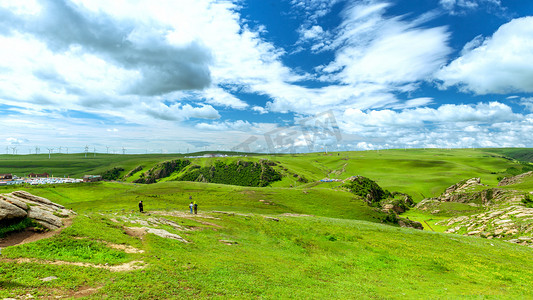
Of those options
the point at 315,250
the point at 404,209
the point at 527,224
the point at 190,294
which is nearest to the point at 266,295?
the point at 190,294

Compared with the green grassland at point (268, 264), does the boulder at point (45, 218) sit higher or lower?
higher

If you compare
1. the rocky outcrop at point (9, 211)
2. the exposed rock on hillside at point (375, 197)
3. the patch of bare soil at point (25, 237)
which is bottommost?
the exposed rock on hillside at point (375, 197)

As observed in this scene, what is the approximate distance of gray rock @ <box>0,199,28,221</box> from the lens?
19.0 meters

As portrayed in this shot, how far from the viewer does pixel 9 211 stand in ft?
63.8

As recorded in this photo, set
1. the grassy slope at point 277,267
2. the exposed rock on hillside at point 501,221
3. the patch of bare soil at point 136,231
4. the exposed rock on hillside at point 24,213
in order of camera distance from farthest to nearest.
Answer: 1. the exposed rock on hillside at point 501,221
2. the patch of bare soil at point 136,231
3. the exposed rock on hillside at point 24,213
4. the grassy slope at point 277,267

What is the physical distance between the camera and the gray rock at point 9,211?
18984 millimetres

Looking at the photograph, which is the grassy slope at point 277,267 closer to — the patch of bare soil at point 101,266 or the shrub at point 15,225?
the patch of bare soil at point 101,266

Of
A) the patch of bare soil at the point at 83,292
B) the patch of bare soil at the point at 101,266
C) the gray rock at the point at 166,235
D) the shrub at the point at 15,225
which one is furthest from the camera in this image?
the gray rock at the point at 166,235

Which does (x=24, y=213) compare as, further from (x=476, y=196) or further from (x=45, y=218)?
(x=476, y=196)

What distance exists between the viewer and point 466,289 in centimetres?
2177

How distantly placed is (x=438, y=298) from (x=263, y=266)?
48.1 feet

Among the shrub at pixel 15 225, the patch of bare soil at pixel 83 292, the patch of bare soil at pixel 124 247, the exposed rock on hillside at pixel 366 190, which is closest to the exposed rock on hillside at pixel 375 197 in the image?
the exposed rock on hillside at pixel 366 190

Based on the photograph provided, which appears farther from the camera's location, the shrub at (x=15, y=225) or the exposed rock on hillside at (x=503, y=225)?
the exposed rock on hillside at (x=503, y=225)

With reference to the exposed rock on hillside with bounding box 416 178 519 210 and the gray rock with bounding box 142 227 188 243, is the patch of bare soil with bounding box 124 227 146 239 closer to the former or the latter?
the gray rock with bounding box 142 227 188 243
